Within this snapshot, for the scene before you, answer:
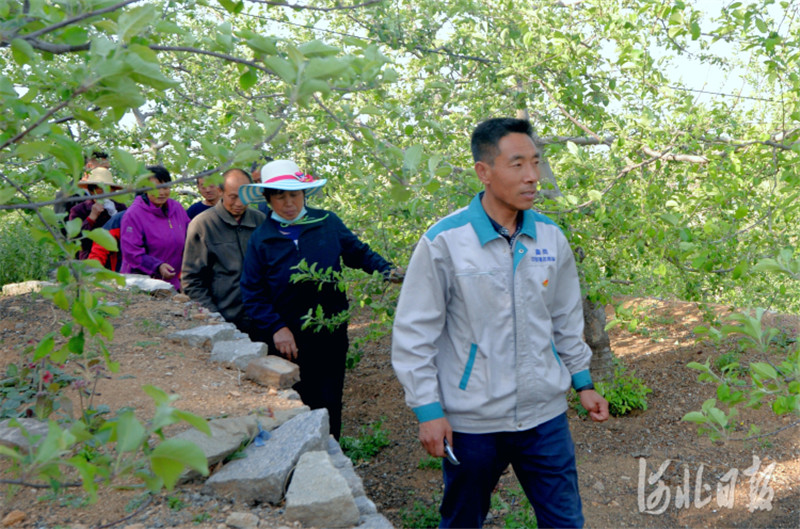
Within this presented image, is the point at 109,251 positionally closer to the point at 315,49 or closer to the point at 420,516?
the point at 420,516

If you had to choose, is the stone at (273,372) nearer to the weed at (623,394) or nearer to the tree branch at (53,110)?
the tree branch at (53,110)

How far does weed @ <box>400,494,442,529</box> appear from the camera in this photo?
15.2ft

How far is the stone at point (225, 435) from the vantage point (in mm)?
3160

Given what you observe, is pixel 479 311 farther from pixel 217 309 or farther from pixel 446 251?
pixel 217 309

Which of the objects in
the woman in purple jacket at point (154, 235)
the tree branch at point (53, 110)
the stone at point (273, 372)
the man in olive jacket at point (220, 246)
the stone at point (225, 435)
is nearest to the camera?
the tree branch at point (53, 110)

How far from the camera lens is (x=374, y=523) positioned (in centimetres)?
290

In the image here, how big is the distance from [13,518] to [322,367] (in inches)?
87.8

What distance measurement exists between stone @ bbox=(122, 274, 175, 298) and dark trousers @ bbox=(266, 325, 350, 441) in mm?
2186

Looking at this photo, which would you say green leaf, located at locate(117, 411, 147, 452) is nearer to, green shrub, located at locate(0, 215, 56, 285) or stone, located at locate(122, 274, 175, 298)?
stone, located at locate(122, 274, 175, 298)

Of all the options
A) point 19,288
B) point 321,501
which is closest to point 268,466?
point 321,501

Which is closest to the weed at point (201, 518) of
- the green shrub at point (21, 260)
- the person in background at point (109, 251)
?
the person in background at point (109, 251)

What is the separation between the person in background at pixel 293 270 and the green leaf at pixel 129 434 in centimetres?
280

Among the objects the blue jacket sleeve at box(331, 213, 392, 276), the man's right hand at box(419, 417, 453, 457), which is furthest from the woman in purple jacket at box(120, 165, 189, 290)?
the man's right hand at box(419, 417, 453, 457)

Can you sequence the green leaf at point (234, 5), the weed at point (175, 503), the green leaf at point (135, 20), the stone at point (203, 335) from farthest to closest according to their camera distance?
the stone at point (203, 335), the weed at point (175, 503), the green leaf at point (234, 5), the green leaf at point (135, 20)
